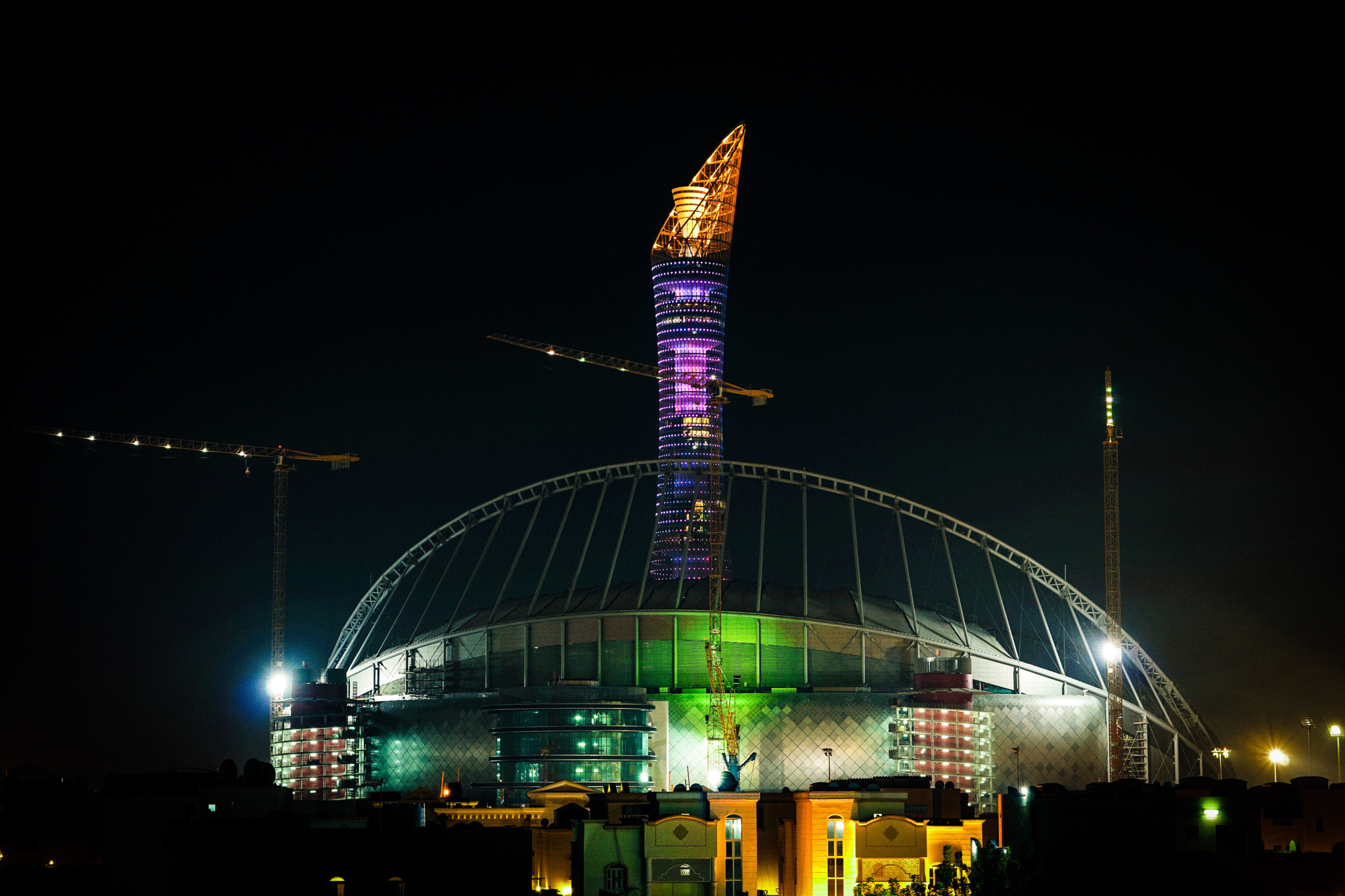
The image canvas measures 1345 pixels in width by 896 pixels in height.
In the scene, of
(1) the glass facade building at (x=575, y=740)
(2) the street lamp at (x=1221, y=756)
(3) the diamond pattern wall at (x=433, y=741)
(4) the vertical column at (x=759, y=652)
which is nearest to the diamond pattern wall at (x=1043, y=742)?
(2) the street lamp at (x=1221, y=756)

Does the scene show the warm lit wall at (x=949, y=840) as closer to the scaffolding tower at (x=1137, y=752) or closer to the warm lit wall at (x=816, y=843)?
the warm lit wall at (x=816, y=843)

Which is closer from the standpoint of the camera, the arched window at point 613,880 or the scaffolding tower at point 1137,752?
the arched window at point 613,880

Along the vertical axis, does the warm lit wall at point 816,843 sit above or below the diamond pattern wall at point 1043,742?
below

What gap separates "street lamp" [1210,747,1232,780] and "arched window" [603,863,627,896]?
3311 inches

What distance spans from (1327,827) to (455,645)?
90.3 metres

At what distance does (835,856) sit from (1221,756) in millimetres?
75408

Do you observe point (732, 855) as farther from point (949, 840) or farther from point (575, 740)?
Answer: point (575, 740)

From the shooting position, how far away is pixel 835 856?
108 meters

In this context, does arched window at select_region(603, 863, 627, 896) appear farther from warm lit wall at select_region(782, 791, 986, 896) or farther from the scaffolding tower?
the scaffolding tower

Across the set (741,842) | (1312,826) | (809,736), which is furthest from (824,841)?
(809,736)

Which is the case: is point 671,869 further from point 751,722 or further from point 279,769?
point 279,769

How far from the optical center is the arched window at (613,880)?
98.1 metres

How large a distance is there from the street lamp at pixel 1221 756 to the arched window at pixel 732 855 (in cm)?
7482

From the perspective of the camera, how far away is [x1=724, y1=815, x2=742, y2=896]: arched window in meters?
104
